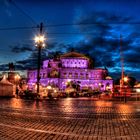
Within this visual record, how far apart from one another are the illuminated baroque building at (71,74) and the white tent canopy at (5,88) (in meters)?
105

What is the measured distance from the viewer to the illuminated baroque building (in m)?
162

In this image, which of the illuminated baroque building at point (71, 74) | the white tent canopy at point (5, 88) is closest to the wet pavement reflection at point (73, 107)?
the white tent canopy at point (5, 88)

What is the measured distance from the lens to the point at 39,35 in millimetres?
38312

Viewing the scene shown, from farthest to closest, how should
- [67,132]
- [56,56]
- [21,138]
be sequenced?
[56,56] < [67,132] < [21,138]

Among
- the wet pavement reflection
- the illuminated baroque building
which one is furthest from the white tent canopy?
the illuminated baroque building

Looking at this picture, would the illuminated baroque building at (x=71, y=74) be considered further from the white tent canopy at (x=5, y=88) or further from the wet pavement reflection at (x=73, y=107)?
the wet pavement reflection at (x=73, y=107)

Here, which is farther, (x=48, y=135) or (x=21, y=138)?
(x=48, y=135)

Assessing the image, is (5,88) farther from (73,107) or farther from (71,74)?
(71,74)

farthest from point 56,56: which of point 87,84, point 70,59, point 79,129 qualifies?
point 79,129

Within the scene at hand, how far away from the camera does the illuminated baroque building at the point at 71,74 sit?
162000 mm

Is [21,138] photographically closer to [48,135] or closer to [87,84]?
[48,135]

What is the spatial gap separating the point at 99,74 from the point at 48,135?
157 m

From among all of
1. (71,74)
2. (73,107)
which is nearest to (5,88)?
(73,107)

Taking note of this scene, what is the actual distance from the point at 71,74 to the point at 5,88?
370 feet
